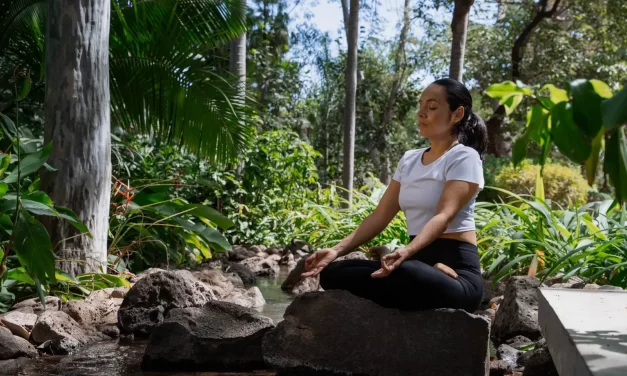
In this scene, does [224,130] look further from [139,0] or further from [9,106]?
[9,106]

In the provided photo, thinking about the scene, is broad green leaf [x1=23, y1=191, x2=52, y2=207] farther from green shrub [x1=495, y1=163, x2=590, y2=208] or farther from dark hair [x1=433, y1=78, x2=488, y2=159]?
green shrub [x1=495, y1=163, x2=590, y2=208]

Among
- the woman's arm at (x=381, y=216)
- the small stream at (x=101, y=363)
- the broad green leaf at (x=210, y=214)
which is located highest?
the woman's arm at (x=381, y=216)

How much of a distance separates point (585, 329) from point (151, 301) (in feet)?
10.1

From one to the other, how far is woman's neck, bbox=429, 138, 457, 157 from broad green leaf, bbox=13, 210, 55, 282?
2189mm

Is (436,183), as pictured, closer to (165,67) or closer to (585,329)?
(585,329)

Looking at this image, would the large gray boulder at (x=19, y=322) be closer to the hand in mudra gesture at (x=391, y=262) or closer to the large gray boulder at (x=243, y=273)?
the hand in mudra gesture at (x=391, y=262)

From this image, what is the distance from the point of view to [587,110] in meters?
1.62

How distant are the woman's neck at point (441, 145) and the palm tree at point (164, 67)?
4651 mm

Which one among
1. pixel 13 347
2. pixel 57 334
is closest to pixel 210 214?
pixel 57 334

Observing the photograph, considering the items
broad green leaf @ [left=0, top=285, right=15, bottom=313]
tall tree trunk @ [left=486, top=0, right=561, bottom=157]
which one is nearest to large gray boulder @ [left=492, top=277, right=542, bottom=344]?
broad green leaf @ [left=0, top=285, right=15, bottom=313]

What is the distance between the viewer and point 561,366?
2.78 m

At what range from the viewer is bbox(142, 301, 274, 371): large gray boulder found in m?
4.07

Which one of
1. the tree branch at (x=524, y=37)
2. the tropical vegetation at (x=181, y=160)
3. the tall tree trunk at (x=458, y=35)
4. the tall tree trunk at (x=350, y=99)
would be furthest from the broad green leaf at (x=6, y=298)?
the tree branch at (x=524, y=37)

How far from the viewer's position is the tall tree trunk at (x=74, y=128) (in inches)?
233
